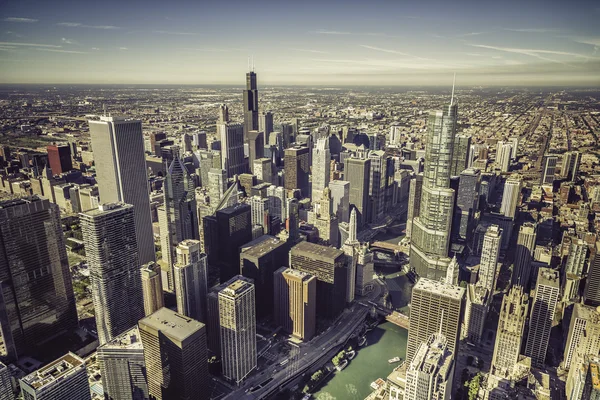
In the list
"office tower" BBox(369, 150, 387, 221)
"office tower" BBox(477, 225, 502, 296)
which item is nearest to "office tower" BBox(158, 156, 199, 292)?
"office tower" BBox(369, 150, 387, 221)

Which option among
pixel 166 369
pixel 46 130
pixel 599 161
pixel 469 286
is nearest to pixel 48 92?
pixel 46 130

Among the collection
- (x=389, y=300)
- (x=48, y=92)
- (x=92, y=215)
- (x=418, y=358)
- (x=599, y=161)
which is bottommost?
(x=389, y=300)

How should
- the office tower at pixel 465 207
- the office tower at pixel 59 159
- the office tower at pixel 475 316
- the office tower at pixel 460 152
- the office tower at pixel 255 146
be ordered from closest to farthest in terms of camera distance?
1. the office tower at pixel 475 316
2. the office tower at pixel 465 207
3. the office tower at pixel 460 152
4. the office tower at pixel 59 159
5. the office tower at pixel 255 146

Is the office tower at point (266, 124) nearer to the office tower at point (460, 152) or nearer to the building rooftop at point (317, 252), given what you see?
the office tower at point (460, 152)

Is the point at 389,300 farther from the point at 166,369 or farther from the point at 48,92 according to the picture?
the point at 48,92

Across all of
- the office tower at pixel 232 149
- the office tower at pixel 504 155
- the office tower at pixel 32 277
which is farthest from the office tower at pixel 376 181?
the office tower at pixel 32 277

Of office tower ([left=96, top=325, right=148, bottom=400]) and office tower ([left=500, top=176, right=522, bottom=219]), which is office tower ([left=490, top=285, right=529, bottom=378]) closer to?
office tower ([left=500, top=176, right=522, bottom=219])

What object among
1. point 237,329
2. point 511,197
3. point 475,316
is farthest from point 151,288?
point 511,197
